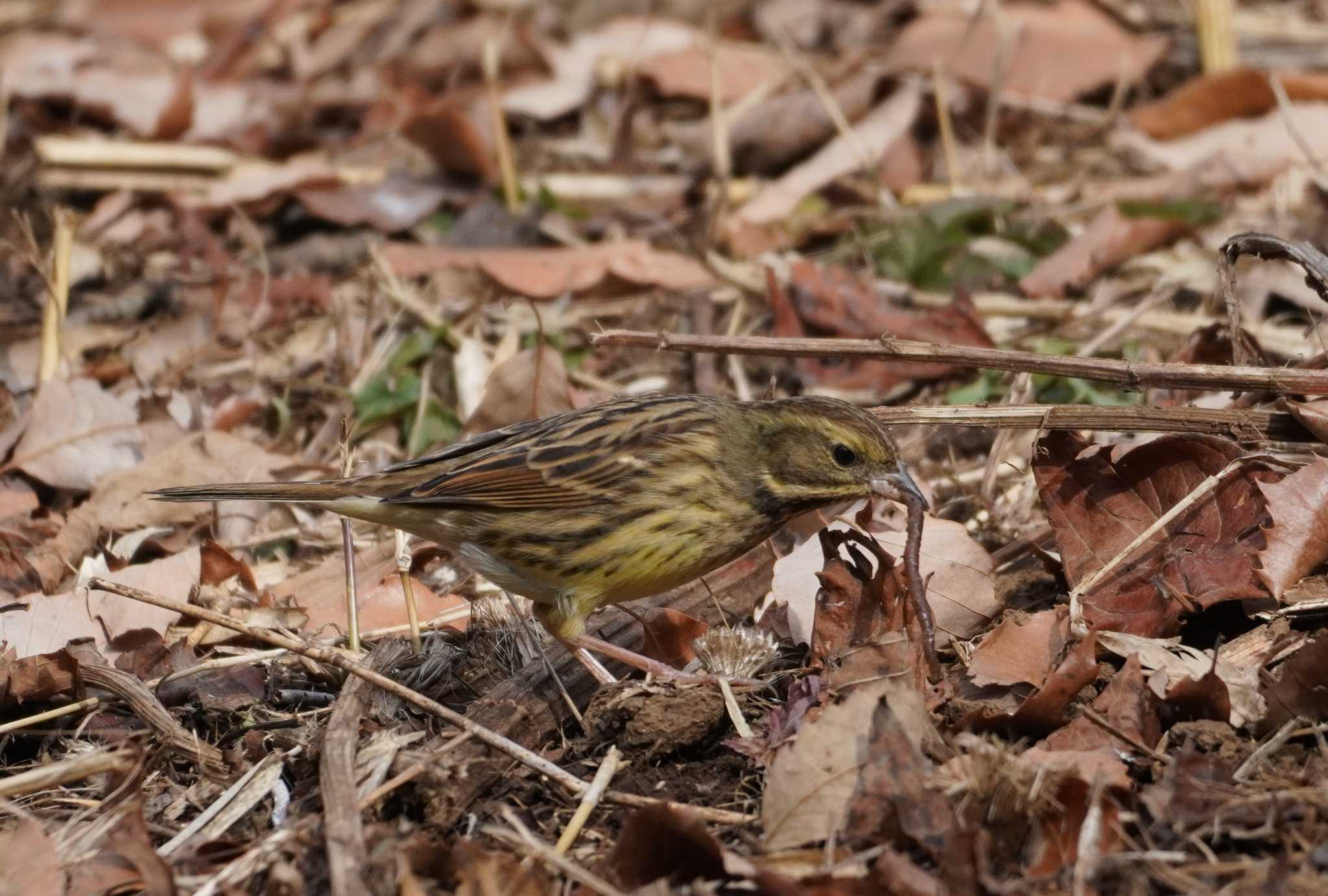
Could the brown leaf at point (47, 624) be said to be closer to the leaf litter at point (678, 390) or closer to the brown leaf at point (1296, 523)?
the leaf litter at point (678, 390)

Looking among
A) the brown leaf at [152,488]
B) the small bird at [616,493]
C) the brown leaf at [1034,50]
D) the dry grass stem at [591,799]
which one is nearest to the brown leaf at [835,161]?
the brown leaf at [1034,50]

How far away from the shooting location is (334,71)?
11.7 m

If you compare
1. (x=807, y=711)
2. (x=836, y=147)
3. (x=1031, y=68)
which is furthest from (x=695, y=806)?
(x=1031, y=68)

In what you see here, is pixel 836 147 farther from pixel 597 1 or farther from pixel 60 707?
pixel 60 707

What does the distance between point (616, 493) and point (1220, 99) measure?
5.70 metres

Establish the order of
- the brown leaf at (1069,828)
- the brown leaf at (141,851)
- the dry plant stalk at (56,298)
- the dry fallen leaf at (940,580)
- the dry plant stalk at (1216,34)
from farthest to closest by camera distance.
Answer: the dry plant stalk at (1216,34)
the dry plant stalk at (56,298)
the dry fallen leaf at (940,580)
the brown leaf at (141,851)
the brown leaf at (1069,828)

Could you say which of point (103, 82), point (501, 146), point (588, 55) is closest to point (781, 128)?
point (501, 146)

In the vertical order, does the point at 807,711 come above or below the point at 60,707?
above

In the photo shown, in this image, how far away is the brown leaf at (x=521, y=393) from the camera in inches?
272

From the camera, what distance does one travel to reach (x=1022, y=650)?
4.82 m

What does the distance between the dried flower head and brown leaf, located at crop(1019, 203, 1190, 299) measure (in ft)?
11.6

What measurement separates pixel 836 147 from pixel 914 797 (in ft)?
20.2

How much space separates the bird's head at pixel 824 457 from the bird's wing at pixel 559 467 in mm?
316

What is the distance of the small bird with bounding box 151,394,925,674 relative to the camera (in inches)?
214
